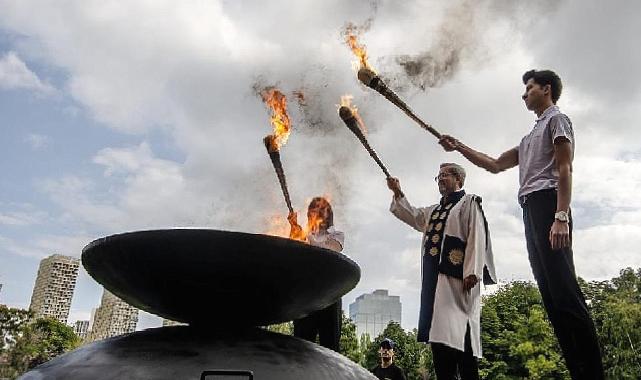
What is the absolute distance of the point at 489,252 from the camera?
14.5 feet

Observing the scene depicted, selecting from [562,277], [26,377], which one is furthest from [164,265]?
[562,277]

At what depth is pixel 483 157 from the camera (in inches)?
173

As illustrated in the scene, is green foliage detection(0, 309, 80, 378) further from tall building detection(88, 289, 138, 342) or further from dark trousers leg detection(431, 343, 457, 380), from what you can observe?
dark trousers leg detection(431, 343, 457, 380)

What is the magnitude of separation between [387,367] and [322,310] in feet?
9.80

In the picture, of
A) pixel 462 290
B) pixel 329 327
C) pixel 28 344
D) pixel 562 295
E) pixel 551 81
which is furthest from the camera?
pixel 28 344

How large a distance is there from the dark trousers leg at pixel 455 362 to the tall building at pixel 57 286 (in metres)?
100

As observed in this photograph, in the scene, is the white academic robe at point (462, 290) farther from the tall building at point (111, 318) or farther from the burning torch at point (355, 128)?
the tall building at point (111, 318)

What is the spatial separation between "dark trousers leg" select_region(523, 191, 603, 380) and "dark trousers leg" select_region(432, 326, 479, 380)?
110 centimetres

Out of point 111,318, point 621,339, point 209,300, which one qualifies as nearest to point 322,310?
point 209,300

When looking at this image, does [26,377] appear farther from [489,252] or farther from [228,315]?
[489,252]

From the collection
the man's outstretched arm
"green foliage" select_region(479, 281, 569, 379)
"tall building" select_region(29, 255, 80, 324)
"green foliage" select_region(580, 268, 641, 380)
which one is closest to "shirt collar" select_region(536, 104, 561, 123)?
the man's outstretched arm

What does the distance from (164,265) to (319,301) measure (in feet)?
2.48

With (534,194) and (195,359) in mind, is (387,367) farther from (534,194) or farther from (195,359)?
(195,359)

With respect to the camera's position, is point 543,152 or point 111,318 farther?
point 111,318
